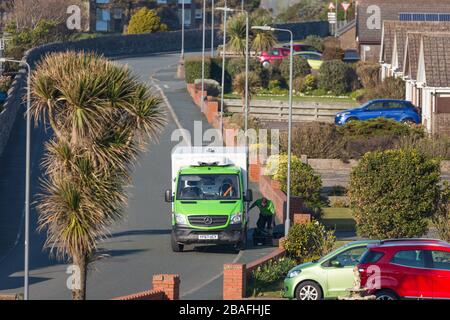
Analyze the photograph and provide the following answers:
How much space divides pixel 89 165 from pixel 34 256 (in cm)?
624

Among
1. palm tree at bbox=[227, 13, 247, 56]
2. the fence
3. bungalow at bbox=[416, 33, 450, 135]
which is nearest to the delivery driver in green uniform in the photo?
bungalow at bbox=[416, 33, 450, 135]

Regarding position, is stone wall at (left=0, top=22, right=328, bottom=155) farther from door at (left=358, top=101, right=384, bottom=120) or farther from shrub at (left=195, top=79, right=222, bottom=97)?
door at (left=358, top=101, right=384, bottom=120)

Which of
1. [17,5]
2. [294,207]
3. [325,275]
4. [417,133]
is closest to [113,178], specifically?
[325,275]

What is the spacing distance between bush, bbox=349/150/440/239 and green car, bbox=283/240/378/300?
8262 millimetres


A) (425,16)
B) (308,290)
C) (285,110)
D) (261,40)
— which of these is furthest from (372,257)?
(425,16)

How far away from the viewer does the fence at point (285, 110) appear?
5950 cm

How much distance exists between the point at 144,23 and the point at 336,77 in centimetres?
2684

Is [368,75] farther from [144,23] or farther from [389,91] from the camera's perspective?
[144,23]

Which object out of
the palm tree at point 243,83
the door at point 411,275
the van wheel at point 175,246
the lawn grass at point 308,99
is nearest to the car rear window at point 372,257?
the door at point 411,275

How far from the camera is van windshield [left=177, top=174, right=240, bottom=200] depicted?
31469mm

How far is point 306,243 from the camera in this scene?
29734mm

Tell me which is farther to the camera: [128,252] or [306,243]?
[128,252]

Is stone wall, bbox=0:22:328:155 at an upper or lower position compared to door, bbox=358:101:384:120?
upper

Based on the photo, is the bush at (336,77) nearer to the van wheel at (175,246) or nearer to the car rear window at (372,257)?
the van wheel at (175,246)
